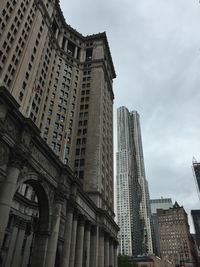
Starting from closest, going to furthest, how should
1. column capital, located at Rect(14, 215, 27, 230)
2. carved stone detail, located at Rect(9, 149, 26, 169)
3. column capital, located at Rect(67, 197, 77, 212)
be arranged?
carved stone detail, located at Rect(9, 149, 26, 169) → column capital, located at Rect(67, 197, 77, 212) → column capital, located at Rect(14, 215, 27, 230)

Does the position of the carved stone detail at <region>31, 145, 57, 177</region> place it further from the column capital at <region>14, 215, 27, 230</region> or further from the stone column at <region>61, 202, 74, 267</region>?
the column capital at <region>14, 215, 27, 230</region>

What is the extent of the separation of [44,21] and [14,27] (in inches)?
715

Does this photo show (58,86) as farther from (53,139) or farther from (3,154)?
(3,154)

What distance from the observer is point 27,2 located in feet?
212

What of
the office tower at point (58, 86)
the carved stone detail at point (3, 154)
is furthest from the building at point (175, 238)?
the carved stone detail at point (3, 154)

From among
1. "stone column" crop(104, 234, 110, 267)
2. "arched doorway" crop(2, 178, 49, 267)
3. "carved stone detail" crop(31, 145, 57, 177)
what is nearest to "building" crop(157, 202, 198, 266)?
"stone column" crop(104, 234, 110, 267)

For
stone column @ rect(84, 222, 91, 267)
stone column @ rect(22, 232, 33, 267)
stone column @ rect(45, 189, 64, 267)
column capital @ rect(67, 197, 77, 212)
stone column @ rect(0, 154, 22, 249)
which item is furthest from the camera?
stone column @ rect(22, 232, 33, 267)

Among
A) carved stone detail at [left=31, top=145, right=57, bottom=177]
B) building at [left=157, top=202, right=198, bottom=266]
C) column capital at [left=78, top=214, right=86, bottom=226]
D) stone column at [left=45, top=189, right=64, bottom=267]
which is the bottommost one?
stone column at [left=45, top=189, right=64, bottom=267]

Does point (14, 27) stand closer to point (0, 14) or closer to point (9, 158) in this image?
point (0, 14)

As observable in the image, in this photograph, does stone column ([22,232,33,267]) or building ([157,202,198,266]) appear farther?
building ([157,202,198,266])

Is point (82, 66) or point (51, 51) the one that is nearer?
point (51, 51)

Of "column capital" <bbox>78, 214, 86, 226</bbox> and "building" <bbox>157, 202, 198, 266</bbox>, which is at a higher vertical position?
"building" <bbox>157, 202, 198, 266</bbox>

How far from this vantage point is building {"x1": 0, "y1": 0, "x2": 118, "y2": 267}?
91.7 feet

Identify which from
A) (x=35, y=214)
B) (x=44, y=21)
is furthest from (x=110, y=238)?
(x=44, y=21)
